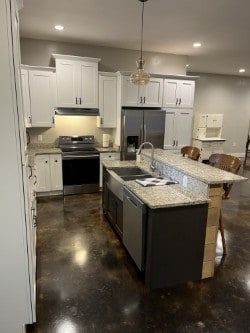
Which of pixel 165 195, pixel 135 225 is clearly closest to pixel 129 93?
pixel 165 195

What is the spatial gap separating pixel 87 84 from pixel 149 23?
5.46ft

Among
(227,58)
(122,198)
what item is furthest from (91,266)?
(227,58)

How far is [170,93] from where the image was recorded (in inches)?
206

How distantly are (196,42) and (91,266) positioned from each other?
164 inches

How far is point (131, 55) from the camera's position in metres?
5.29

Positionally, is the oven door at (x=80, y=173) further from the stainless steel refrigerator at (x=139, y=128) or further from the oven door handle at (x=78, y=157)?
the stainless steel refrigerator at (x=139, y=128)

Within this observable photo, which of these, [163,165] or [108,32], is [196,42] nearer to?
[108,32]

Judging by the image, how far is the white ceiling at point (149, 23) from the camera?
3002 mm

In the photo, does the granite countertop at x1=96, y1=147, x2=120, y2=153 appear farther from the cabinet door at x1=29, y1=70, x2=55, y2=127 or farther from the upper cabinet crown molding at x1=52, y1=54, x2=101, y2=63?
the upper cabinet crown molding at x1=52, y1=54, x2=101, y2=63

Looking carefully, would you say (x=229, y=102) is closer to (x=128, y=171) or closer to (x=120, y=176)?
(x=128, y=171)

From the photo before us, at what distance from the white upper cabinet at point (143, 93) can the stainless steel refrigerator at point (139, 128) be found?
20cm

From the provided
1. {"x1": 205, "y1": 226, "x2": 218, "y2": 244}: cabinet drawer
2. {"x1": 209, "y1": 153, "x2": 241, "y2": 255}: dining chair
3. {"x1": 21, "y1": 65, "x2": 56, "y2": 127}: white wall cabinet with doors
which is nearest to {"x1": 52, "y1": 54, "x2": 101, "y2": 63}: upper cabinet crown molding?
{"x1": 21, "y1": 65, "x2": 56, "y2": 127}: white wall cabinet with doors

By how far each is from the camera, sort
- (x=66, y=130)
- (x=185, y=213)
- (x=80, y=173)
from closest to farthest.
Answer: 1. (x=185, y=213)
2. (x=80, y=173)
3. (x=66, y=130)

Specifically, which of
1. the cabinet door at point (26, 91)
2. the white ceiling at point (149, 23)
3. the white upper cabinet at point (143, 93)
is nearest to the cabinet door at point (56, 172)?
the cabinet door at point (26, 91)
